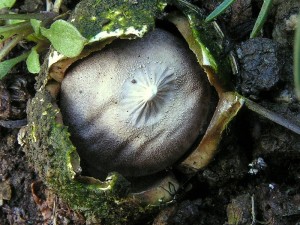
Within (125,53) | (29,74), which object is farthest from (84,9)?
(29,74)

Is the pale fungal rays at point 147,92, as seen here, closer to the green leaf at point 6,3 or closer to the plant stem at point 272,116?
the plant stem at point 272,116

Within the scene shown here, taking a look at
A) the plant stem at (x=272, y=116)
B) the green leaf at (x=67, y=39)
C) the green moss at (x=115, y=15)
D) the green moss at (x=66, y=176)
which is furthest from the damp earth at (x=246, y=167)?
the green leaf at (x=67, y=39)

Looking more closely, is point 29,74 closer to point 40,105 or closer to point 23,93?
point 23,93

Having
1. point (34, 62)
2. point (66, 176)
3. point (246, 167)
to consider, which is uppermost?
point (34, 62)

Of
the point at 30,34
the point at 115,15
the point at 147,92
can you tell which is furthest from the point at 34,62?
the point at 147,92

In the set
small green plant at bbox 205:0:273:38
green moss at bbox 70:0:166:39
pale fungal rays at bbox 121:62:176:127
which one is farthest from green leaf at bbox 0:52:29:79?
small green plant at bbox 205:0:273:38

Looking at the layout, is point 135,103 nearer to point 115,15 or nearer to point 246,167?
point 115,15
